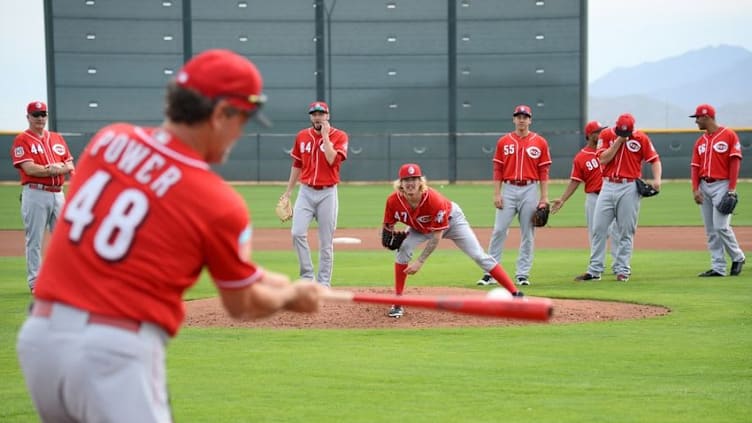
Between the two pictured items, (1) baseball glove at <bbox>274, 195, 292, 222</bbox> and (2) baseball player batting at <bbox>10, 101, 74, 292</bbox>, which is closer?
(2) baseball player batting at <bbox>10, 101, 74, 292</bbox>

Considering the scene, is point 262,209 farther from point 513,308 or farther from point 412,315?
point 513,308

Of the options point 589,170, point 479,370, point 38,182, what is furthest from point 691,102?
point 479,370

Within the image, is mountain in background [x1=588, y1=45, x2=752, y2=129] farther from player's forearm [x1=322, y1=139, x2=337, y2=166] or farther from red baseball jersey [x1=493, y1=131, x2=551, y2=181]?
player's forearm [x1=322, y1=139, x2=337, y2=166]

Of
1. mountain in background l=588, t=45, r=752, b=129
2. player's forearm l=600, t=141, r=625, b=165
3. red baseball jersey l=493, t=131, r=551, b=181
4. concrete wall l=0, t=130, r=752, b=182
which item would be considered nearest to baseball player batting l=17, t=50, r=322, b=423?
red baseball jersey l=493, t=131, r=551, b=181

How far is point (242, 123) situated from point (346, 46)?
1651 inches

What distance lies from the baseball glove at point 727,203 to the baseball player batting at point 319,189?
5.38 metres

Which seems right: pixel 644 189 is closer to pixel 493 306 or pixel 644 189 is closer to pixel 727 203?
pixel 727 203

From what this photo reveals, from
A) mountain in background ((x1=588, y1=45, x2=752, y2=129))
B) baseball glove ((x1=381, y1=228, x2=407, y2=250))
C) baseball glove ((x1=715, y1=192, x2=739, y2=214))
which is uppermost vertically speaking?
mountain in background ((x1=588, y1=45, x2=752, y2=129))

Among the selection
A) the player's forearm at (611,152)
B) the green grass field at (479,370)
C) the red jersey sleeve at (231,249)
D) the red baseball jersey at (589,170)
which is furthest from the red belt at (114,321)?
the red baseball jersey at (589,170)

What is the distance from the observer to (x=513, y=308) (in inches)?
153

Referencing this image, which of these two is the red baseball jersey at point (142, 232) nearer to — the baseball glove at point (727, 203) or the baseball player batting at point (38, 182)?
the baseball player batting at point (38, 182)

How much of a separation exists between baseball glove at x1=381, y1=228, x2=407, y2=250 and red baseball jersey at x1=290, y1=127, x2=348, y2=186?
1.85m

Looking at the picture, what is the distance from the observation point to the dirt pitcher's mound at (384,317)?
10.8m

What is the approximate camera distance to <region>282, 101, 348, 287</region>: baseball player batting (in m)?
12.9
